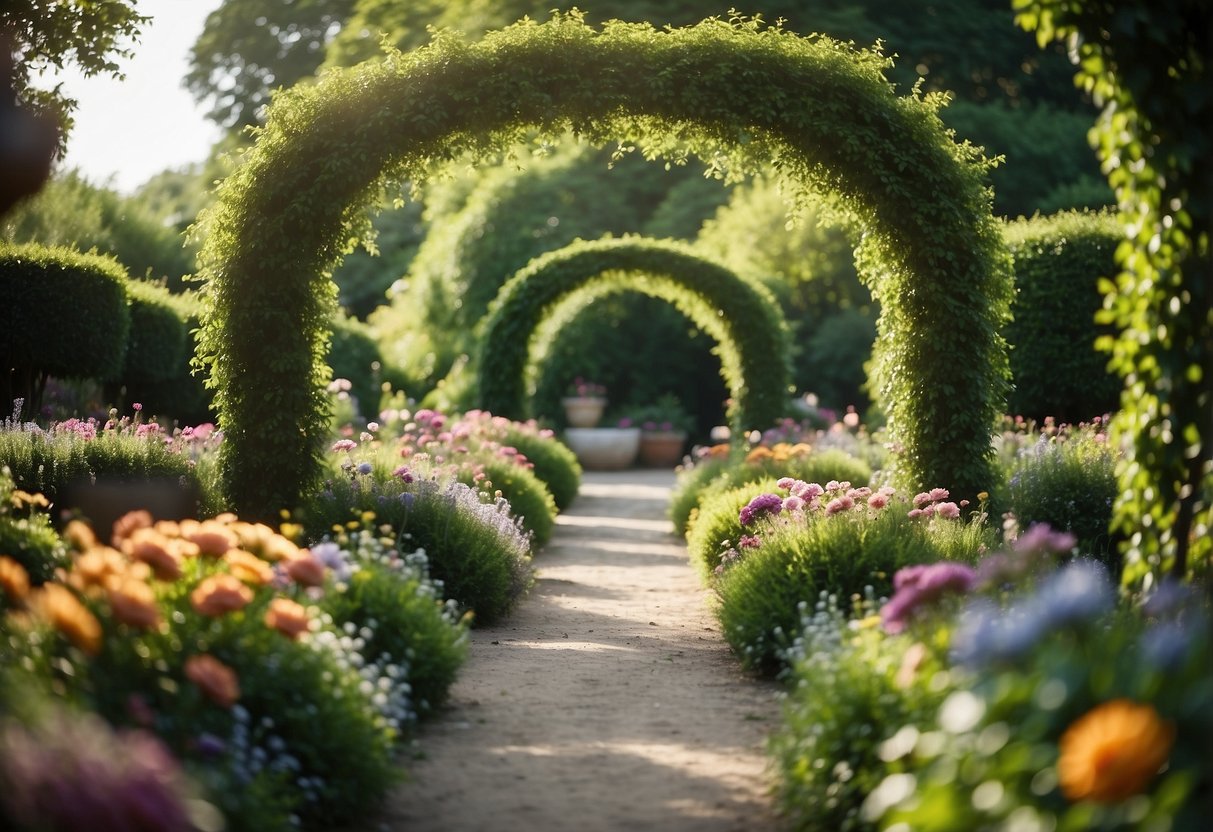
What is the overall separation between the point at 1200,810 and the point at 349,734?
2570mm

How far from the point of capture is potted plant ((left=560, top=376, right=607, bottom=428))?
72.9ft

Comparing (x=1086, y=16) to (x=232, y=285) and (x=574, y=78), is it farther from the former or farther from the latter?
(x=232, y=285)

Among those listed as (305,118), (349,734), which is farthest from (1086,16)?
(305,118)

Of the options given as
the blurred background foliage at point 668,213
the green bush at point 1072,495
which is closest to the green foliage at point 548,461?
the blurred background foliage at point 668,213

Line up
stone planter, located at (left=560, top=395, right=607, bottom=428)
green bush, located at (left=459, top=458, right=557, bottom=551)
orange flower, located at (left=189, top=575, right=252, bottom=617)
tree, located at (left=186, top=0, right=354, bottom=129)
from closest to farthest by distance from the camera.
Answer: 1. orange flower, located at (left=189, top=575, right=252, bottom=617)
2. green bush, located at (left=459, top=458, right=557, bottom=551)
3. stone planter, located at (left=560, top=395, right=607, bottom=428)
4. tree, located at (left=186, top=0, right=354, bottom=129)

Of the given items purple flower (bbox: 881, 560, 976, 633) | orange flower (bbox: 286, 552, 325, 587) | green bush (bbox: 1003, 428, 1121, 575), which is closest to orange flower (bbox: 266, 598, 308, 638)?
orange flower (bbox: 286, 552, 325, 587)

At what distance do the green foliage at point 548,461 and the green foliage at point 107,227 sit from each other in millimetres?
5751

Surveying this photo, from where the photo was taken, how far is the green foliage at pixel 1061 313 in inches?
471

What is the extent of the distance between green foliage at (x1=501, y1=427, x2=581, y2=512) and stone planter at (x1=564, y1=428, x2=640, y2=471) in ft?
19.9

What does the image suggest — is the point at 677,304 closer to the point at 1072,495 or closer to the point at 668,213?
the point at 1072,495

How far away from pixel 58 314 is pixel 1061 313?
9.62 m

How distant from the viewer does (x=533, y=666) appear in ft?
20.5

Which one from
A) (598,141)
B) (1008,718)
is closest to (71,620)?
(1008,718)

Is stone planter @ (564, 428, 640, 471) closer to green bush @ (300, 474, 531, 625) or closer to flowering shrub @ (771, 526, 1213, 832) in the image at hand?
green bush @ (300, 474, 531, 625)
